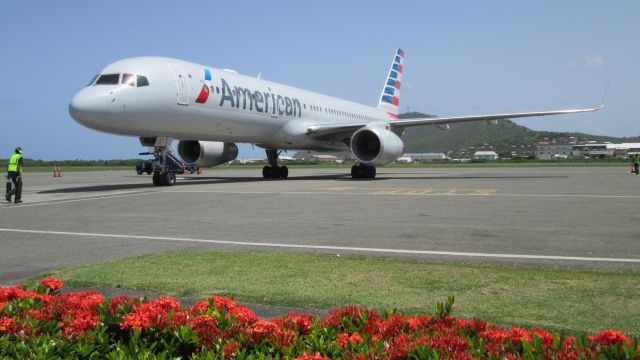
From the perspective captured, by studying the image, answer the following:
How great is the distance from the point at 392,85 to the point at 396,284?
35.8m

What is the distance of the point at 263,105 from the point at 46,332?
21557mm

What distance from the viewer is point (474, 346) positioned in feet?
10.1

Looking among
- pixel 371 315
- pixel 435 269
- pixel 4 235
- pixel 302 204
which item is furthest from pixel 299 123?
pixel 371 315

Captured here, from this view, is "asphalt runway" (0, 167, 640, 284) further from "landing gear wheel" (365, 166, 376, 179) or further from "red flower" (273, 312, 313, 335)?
"landing gear wheel" (365, 166, 376, 179)

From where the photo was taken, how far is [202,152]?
26.5 m

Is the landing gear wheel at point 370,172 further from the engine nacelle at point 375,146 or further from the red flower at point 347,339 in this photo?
the red flower at point 347,339

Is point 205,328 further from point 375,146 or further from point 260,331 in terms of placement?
point 375,146

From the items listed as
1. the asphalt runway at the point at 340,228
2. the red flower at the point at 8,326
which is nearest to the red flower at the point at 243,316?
the red flower at the point at 8,326

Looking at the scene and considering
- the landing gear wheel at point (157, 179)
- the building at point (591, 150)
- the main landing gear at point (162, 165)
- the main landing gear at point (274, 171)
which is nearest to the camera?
the main landing gear at point (162, 165)

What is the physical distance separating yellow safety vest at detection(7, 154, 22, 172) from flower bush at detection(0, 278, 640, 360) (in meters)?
13.4

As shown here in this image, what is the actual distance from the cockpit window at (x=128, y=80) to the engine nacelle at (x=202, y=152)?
8000mm

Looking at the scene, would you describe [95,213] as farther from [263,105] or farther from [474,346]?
[263,105]

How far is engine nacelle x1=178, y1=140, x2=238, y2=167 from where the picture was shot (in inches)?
1046

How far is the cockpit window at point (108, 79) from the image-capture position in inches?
723
